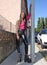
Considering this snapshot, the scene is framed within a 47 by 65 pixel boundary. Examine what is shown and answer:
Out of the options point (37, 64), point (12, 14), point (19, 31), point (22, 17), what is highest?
point (12, 14)

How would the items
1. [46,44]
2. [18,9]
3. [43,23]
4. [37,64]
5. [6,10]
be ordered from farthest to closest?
[43,23] < [6,10] < [18,9] < [46,44] < [37,64]

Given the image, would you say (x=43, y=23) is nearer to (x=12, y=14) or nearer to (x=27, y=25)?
(x=12, y=14)

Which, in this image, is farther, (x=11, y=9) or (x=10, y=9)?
(x=10, y=9)

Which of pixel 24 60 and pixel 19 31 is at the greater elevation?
pixel 19 31

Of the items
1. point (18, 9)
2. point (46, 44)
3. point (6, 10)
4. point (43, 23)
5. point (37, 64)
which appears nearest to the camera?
point (37, 64)

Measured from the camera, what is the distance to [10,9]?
78.8ft

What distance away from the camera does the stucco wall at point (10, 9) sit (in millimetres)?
22922

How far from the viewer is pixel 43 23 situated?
281 feet

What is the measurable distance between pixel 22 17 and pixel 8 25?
614cm

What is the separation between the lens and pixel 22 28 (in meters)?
8.42

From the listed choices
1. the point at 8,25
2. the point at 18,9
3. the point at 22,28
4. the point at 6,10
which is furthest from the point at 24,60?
the point at 6,10

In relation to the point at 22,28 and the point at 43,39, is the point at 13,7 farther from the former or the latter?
the point at 22,28

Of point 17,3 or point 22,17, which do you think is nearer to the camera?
point 22,17

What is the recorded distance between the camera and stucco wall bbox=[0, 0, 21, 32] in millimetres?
22922
